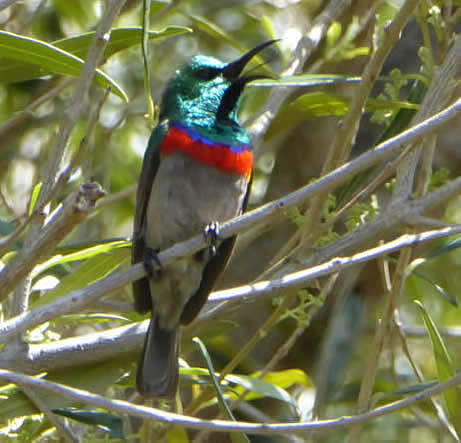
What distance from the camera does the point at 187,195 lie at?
396cm

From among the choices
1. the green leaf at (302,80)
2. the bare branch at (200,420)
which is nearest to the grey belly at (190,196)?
the green leaf at (302,80)

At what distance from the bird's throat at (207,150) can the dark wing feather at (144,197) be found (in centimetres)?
4

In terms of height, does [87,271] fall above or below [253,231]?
above

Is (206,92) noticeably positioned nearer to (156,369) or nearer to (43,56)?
(43,56)

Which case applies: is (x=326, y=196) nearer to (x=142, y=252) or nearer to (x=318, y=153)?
(x=142, y=252)

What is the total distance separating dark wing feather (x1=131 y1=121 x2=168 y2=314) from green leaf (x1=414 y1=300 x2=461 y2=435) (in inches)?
54.0

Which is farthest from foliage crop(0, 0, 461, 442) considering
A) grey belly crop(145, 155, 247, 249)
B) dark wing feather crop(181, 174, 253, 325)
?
grey belly crop(145, 155, 247, 249)

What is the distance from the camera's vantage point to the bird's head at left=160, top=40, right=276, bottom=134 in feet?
Result: 13.6

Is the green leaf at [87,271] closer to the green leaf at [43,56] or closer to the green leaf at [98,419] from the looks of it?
the green leaf at [98,419]

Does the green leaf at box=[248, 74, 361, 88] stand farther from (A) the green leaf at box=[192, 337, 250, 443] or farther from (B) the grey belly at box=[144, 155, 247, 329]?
(A) the green leaf at box=[192, 337, 250, 443]

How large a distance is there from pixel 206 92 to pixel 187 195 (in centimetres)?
64

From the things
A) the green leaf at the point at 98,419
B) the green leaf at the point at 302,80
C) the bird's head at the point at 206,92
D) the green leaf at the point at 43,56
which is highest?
the green leaf at the point at 43,56

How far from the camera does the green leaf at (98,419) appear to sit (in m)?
3.21

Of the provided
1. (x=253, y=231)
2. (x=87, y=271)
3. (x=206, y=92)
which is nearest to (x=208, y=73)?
(x=206, y=92)
